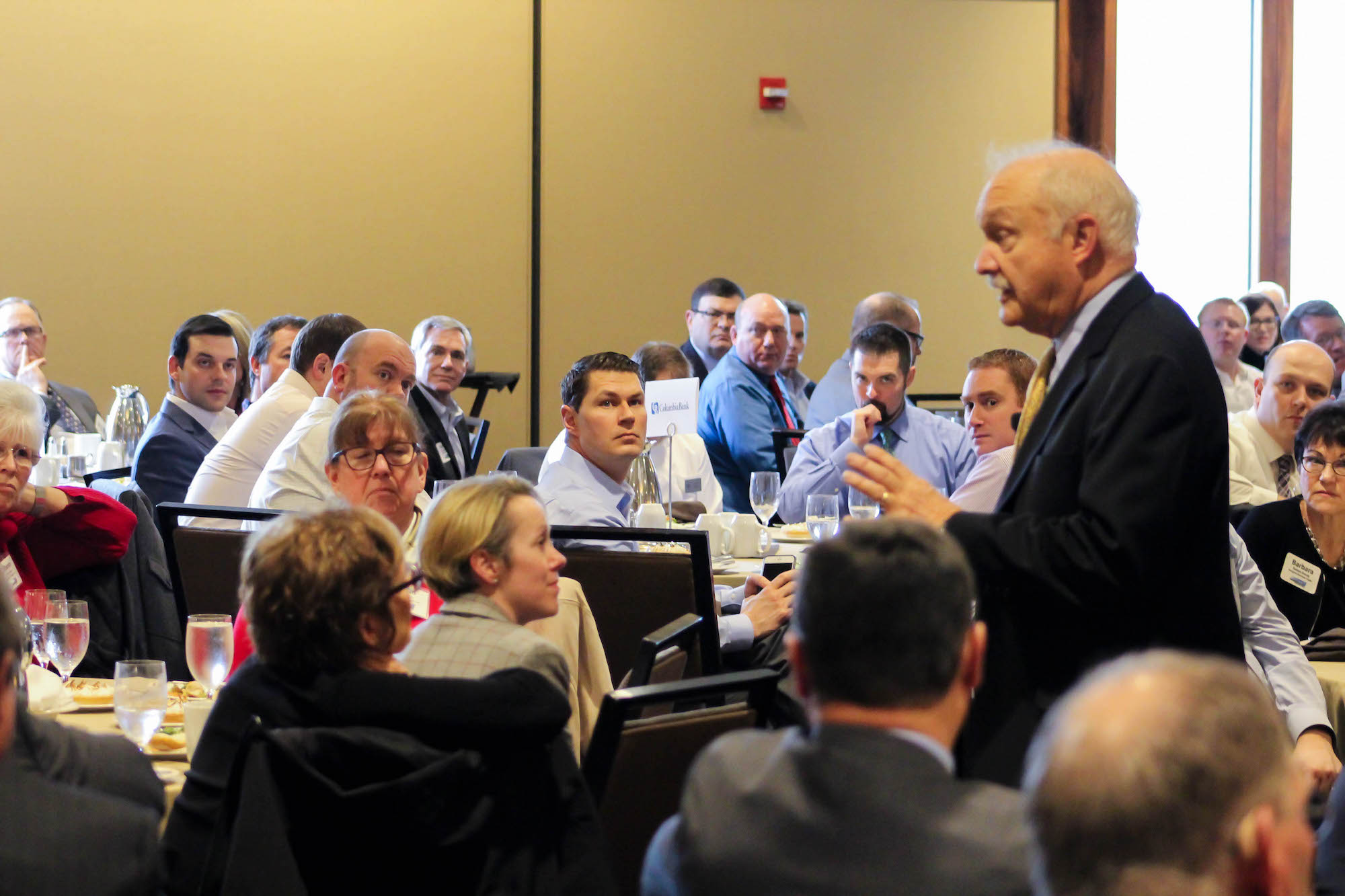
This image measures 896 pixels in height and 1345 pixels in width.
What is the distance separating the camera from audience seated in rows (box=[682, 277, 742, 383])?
7.34 metres

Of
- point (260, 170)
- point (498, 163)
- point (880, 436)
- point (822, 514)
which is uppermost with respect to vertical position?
point (498, 163)

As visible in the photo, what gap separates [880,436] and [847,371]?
140 centimetres

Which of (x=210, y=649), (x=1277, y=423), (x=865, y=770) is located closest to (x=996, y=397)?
(x=1277, y=423)

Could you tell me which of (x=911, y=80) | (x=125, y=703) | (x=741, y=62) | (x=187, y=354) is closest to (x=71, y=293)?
(x=187, y=354)

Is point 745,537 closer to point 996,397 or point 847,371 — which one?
point 996,397

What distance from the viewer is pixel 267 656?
5.60 ft

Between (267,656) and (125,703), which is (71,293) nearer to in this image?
(125,703)

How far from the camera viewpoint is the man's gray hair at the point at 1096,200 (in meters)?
1.97

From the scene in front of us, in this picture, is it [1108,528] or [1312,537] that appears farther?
[1312,537]

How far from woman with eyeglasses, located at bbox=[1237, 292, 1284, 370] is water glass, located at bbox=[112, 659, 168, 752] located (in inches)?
295

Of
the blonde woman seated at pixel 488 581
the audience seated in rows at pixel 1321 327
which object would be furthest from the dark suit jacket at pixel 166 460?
the audience seated in rows at pixel 1321 327

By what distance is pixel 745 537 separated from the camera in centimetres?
424

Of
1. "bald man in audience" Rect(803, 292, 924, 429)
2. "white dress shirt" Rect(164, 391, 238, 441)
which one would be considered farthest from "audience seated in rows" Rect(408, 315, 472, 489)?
"bald man in audience" Rect(803, 292, 924, 429)

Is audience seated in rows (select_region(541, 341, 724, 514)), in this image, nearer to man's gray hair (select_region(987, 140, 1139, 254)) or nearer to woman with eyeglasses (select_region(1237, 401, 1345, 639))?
woman with eyeglasses (select_region(1237, 401, 1345, 639))
